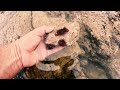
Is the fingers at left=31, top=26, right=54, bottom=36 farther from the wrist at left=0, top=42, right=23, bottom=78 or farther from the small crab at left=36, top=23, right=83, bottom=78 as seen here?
the wrist at left=0, top=42, right=23, bottom=78

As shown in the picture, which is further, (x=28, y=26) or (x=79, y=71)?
(x=28, y=26)

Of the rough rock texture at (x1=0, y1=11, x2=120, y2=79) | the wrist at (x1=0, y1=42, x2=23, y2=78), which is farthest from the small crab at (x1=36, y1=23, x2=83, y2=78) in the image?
the wrist at (x1=0, y1=42, x2=23, y2=78)

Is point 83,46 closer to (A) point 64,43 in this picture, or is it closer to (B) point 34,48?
(A) point 64,43

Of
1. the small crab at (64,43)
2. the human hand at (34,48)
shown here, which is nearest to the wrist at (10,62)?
the human hand at (34,48)

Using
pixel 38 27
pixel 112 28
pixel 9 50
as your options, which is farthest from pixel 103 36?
pixel 9 50

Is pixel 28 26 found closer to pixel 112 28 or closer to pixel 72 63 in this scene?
pixel 72 63

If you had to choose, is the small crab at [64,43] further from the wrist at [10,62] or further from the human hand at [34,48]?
the wrist at [10,62]
